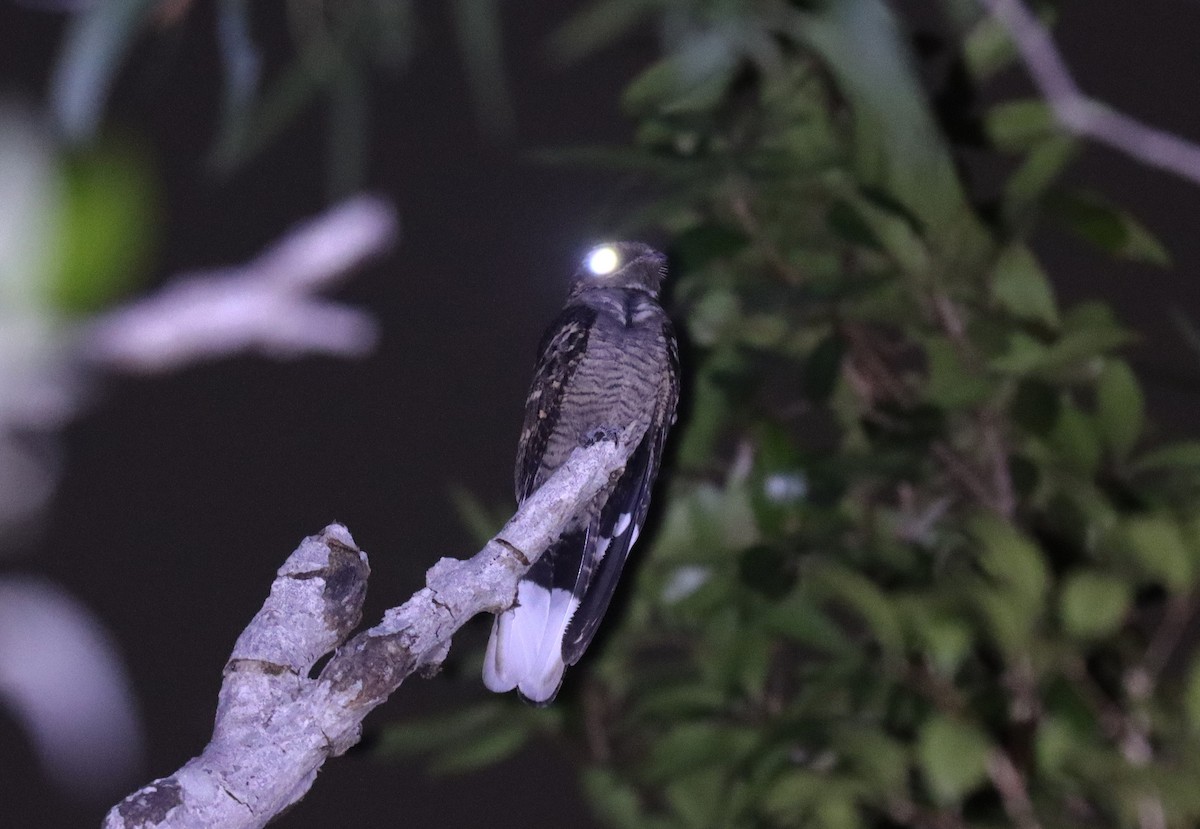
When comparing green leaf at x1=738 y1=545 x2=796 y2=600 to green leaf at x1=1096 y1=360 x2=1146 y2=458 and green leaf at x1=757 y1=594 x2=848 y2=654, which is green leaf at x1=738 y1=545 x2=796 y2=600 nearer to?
green leaf at x1=757 y1=594 x2=848 y2=654

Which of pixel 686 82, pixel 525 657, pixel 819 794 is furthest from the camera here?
pixel 819 794

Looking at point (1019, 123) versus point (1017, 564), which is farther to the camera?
point (1019, 123)

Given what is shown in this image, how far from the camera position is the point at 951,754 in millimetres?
1623

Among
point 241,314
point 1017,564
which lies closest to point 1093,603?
point 1017,564

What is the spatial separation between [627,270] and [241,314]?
1.15 metres

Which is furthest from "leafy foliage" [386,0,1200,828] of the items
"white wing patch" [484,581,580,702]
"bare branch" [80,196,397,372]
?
"bare branch" [80,196,397,372]

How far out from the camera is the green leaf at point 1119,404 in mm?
1879

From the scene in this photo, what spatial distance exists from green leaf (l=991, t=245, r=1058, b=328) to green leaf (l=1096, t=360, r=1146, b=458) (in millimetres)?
131

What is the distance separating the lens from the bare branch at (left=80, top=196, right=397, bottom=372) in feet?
1.54

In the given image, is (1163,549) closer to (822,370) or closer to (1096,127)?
(822,370)

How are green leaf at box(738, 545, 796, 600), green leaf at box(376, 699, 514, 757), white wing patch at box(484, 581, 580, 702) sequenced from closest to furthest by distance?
white wing patch at box(484, 581, 580, 702) → green leaf at box(738, 545, 796, 600) → green leaf at box(376, 699, 514, 757)

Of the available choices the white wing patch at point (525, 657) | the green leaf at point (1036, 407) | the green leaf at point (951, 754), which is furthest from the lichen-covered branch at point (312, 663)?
the green leaf at point (1036, 407)

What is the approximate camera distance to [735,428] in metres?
2.12

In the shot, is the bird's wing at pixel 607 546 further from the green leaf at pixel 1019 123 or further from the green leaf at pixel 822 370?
the green leaf at pixel 1019 123
